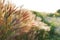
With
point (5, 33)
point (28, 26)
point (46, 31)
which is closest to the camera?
point (5, 33)

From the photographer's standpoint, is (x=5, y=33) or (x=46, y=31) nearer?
(x=5, y=33)

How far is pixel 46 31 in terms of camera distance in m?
4.10

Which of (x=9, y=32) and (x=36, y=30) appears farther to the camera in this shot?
(x=36, y=30)

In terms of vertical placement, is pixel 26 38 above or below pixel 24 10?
below

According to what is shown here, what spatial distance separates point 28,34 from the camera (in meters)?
3.81

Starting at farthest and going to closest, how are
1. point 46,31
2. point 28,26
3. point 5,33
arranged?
1. point 46,31
2. point 28,26
3. point 5,33

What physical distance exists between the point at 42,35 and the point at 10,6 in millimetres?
528

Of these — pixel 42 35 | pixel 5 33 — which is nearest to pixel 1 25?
pixel 5 33

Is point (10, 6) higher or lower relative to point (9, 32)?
higher

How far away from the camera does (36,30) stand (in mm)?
3918

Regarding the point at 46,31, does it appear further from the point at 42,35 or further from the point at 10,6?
the point at 10,6

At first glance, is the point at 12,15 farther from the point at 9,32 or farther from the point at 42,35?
the point at 42,35

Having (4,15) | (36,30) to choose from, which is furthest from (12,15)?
(36,30)

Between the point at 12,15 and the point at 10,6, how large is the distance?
14 centimetres
